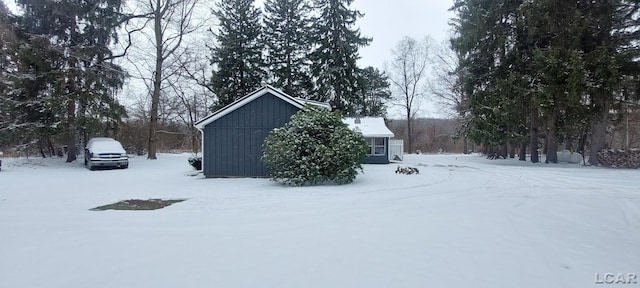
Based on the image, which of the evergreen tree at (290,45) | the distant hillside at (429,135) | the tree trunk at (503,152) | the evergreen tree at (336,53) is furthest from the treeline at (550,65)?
the distant hillside at (429,135)

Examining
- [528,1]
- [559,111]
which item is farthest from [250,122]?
[559,111]

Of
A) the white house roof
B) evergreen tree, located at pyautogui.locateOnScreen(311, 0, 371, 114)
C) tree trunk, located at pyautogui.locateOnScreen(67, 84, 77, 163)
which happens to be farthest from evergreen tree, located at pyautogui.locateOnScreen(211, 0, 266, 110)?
the white house roof

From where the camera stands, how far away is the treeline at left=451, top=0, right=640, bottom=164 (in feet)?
47.2

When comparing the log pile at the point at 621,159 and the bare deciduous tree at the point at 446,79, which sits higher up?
the bare deciduous tree at the point at 446,79

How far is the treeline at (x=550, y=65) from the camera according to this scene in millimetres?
14391

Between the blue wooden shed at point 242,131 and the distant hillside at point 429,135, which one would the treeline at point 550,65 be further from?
the distant hillside at point 429,135

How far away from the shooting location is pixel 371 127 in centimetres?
2198

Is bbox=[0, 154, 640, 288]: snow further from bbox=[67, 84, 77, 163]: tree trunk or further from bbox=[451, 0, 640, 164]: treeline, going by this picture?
bbox=[67, 84, 77, 163]: tree trunk

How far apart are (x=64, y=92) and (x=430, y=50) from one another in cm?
3022

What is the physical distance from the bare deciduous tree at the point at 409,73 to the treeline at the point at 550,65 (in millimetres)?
15898

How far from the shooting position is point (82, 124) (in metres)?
17.4

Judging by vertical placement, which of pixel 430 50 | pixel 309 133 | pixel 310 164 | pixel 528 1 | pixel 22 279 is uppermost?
pixel 430 50

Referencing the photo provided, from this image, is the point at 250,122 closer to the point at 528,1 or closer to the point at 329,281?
the point at 329,281

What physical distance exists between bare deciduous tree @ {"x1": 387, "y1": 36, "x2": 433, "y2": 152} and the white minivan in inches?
1017
